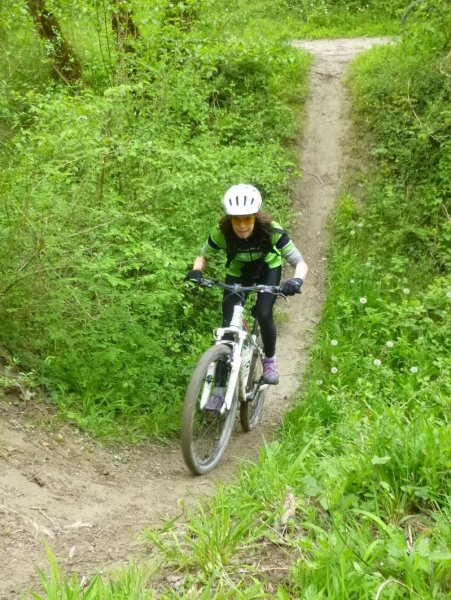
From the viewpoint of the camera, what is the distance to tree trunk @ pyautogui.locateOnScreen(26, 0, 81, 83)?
10688 millimetres

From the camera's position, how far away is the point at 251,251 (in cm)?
546

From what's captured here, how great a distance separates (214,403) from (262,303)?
113cm

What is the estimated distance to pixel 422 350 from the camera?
6.75m

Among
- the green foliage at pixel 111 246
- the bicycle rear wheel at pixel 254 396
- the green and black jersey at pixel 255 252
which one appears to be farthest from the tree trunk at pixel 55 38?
the bicycle rear wheel at pixel 254 396

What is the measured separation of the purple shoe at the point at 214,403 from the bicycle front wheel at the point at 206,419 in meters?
0.05

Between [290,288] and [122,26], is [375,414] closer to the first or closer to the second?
[290,288]

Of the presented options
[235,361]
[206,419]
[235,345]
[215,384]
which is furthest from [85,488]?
[235,345]

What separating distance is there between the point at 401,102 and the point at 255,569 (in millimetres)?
10212

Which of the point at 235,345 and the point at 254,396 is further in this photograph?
the point at 254,396

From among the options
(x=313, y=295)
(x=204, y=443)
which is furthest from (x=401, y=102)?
(x=204, y=443)

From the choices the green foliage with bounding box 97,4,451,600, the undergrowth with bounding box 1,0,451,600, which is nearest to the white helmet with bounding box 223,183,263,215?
the undergrowth with bounding box 1,0,451,600

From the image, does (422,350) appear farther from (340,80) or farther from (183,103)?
(340,80)

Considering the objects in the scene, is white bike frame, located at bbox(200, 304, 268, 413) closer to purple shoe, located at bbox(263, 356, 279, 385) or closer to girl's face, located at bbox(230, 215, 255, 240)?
purple shoe, located at bbox(263, 356, 279, 385)

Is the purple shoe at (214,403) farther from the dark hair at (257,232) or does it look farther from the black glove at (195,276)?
the dark hair at (257,232)
